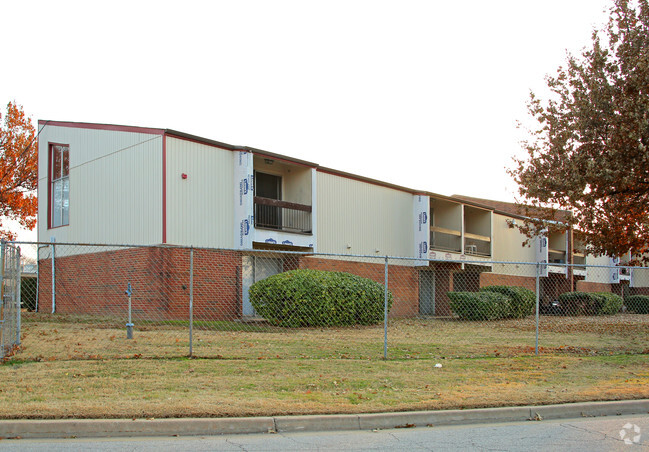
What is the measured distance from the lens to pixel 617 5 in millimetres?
15969

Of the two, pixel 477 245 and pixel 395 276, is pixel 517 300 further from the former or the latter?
pixel 477 245

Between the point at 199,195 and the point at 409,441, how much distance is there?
48.4ft

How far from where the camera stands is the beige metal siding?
79.8 feet

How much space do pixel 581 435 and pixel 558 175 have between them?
11857mm

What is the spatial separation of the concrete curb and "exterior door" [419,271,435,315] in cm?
2149

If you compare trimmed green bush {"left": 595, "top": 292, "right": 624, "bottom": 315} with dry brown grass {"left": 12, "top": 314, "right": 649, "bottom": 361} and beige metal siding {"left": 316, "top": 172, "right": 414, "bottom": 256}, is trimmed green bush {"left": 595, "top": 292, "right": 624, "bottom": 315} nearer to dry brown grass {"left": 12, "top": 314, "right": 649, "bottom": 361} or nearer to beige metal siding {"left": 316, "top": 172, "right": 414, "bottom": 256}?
beige metal siding {"left": 316, "top": 172, "right": 414, "bottom": 256}

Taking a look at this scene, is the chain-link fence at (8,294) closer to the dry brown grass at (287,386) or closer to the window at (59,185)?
the dry brown grass at (287,386)

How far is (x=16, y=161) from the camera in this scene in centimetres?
3231

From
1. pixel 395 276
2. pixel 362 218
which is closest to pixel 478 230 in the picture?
pixel 395 276

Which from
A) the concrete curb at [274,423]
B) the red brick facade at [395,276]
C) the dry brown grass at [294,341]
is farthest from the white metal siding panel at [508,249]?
the concrete curb at [274,423]

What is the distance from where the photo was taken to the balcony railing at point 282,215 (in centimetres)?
2169

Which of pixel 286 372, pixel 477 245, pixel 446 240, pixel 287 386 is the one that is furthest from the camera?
pixel 477 245

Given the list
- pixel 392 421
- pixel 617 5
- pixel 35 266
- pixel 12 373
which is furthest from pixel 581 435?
pixel 35 266

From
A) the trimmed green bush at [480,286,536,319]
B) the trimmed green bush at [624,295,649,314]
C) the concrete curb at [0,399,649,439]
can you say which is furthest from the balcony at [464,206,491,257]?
the concrete curb at [0,399,649,439]
